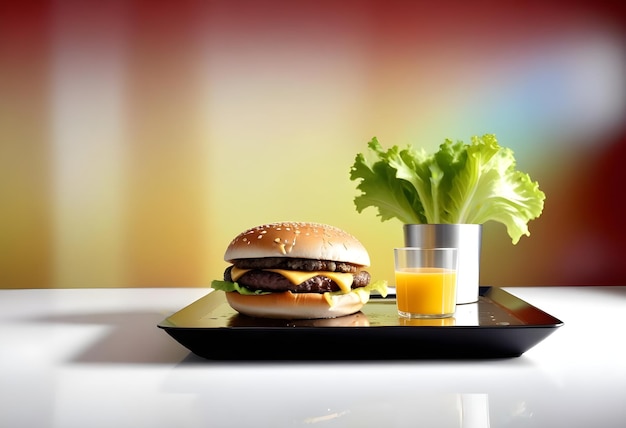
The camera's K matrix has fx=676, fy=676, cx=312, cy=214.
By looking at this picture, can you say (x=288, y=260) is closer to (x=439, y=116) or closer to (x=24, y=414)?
(x=24, y=414)

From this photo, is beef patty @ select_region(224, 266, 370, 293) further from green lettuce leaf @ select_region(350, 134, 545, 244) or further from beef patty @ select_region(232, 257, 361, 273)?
green lettuce leaf @ select_region(350, 134, 545, 244)

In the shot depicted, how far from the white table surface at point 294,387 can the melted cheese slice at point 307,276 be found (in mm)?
206

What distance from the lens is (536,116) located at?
2.57 m

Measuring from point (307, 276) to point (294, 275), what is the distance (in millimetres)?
29

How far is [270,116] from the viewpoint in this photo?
2.57 m

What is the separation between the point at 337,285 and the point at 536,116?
1484 millimetres

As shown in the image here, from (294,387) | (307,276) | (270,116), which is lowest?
(294,387)

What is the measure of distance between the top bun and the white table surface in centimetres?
26

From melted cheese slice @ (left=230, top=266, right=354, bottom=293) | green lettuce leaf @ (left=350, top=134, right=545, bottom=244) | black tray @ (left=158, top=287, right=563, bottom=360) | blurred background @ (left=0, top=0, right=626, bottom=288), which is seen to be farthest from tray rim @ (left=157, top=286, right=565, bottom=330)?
blurred background @ (left=0, top=0, right=626, bottom=288)

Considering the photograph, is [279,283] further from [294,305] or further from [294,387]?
[294,387]

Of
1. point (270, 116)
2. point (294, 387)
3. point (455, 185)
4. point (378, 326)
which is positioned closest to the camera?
point (294, 387)

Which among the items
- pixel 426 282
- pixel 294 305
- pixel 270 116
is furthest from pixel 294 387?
pixel 270 116

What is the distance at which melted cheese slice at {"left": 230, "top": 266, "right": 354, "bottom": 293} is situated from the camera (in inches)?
54.8

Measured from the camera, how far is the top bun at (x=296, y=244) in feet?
4.68
